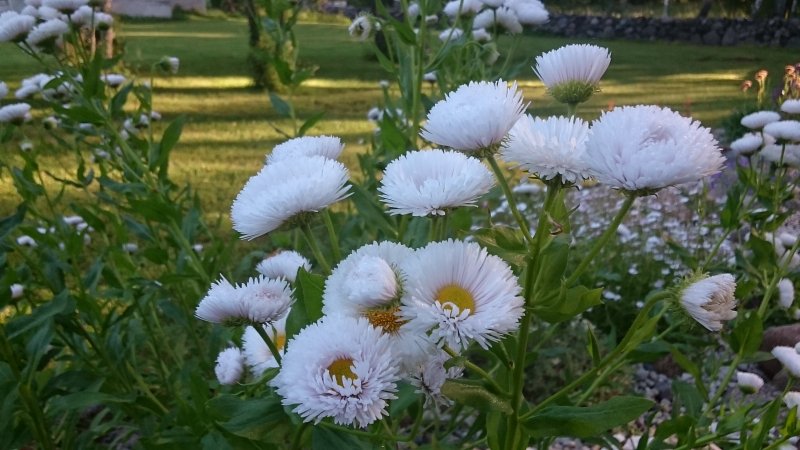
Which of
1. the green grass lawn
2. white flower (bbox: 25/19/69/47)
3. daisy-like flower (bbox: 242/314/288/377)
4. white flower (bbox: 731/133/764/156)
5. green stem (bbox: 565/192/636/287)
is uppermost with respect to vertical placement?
white flower (bbox: 25/19/69/47)

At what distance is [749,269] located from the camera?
1437mm

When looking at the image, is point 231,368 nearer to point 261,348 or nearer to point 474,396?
point 261,348

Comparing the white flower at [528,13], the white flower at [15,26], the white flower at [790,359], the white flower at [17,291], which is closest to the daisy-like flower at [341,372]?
the white flower at [790,359]

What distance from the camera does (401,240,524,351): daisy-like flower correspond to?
48 centimetres

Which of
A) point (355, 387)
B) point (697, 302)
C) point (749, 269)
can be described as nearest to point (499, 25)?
point (749, 269)

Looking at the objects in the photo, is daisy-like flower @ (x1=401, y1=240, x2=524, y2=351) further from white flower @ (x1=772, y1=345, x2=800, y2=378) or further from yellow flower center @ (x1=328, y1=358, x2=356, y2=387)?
white flower @ (x1=772, y1=345, x2=800, y2=378)

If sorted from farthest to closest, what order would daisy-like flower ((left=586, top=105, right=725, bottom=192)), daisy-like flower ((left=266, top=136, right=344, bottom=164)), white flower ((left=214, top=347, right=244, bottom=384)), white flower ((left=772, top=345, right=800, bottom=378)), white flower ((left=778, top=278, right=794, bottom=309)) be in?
white flower ((left=778, top=278, right=794, bottom=309)) → white flower ((left=772, top=345, right=800, bottom=378)) → white flower ((left=214, top=347, right=244, bottom=384)) → daisy-like flower ((left=266, top=136, right=344, bottom=164)) → daisy-like flower ((left=586, top=105, right=725, bottom=192))

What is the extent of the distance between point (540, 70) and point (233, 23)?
7046 mm

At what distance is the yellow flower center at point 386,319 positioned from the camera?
527 mm

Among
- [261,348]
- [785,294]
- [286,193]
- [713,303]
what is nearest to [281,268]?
[261,348]

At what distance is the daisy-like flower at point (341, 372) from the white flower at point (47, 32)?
3.87 ft

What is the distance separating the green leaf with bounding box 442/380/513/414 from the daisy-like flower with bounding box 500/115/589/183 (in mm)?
169

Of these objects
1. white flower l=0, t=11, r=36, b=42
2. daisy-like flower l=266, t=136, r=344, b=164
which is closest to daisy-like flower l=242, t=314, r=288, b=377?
daisy-like flower l=266, t=136, r=344, b=164

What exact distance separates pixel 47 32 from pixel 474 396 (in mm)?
1234
